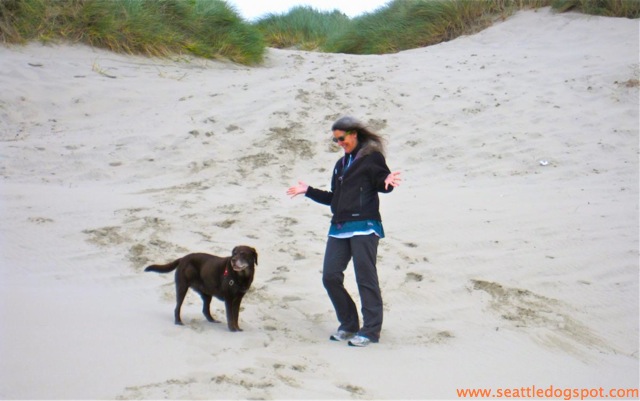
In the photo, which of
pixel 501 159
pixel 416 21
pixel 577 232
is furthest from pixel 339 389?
pixel 416 21

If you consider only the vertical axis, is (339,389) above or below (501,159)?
below

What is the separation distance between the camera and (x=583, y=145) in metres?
9.37

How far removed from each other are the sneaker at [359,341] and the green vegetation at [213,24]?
845 cm

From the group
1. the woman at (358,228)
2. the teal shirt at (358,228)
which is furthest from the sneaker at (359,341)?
the teal shirt at (358,228)

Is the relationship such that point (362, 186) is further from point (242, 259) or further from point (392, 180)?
point (242, 259)

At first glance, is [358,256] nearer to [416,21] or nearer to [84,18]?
[84,18]

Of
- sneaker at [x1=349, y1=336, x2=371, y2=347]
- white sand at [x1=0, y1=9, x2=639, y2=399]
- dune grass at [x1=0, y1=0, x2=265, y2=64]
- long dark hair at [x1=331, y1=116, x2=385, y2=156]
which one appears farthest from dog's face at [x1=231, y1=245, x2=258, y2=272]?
dune grass at [x1=0, y1=0, x2=265, y2=64]

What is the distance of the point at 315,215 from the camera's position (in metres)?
7.84

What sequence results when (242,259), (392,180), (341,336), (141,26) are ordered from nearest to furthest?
1. (392,180)
2. (242,259)
3. (341,336)
4. (141,26)

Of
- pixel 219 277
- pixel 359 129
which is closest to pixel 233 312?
pixel 219 277

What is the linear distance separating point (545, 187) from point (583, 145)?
1.27 metres

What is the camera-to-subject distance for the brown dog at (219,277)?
5488 millimetres

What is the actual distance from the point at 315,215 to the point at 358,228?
2.40 m

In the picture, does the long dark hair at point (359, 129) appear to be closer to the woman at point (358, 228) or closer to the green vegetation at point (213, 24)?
the woman at point (358, 228)
